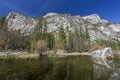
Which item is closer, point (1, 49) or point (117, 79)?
point (117, 79)

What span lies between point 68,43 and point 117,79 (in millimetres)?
126998

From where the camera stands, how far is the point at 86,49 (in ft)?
496

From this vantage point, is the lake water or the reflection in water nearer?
the reflection in water

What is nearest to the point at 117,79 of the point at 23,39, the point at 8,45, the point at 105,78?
the point at 105,78

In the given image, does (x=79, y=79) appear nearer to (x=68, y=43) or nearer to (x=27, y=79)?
(x=27, y=79)

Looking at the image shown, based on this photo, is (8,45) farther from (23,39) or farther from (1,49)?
(23,39)

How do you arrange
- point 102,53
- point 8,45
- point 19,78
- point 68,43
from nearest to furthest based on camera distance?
point 19,78, point 102,53, point 8,45, point 68,43

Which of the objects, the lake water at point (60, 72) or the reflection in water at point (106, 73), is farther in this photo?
the lake water at point (60, 72)

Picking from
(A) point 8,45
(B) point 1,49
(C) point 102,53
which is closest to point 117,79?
(C) point 102,53

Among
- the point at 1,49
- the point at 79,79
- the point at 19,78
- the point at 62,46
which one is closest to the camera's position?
the point at 79,79

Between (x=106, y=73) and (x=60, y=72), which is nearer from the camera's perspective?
(x=106, y=73)

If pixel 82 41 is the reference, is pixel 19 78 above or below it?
below

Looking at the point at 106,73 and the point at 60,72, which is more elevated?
the point at 60,72

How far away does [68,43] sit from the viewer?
505 ft
